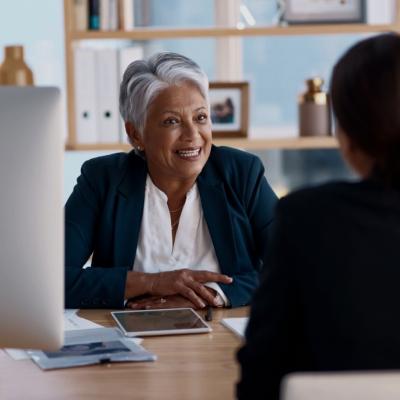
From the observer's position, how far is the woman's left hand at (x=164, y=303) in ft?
7.27

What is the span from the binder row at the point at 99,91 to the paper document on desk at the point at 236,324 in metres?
1.77

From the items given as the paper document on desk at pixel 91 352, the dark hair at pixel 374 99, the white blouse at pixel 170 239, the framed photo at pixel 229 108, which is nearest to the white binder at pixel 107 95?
the framed photo at pixel 229 108

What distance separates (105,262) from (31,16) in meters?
1.98

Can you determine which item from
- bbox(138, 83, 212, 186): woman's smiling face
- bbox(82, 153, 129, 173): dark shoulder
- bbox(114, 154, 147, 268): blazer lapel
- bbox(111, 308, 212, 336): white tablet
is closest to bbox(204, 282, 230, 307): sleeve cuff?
bbox(111, 308, 212, 336): white tablet

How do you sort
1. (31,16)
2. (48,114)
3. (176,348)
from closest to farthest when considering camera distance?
(48,114) → (176,348) → (31,16)

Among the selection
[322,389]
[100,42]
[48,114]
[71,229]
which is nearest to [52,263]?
[48,114]

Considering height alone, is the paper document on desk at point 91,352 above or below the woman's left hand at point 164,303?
above

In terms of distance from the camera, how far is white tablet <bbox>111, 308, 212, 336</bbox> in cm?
196

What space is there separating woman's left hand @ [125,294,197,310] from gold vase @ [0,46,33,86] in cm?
167

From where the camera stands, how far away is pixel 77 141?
3.74m

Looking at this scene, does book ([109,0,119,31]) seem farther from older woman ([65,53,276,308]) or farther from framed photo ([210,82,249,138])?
older woman ([65,53,276,308])

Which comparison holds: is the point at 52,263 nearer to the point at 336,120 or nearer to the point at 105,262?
the point at 336,120

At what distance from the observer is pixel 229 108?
376 cm

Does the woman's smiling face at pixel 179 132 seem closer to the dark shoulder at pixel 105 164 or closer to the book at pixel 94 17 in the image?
the dark shoulder at pixel 105 164
